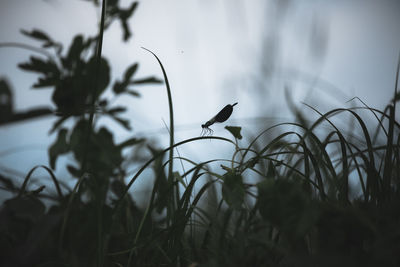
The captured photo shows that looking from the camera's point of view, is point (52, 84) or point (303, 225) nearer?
point (303, 225)

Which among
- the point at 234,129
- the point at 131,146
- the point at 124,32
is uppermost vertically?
the point at 124,32

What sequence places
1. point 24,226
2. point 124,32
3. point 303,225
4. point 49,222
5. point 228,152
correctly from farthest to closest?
1. point 124,32
2. point 228,152
3. point 24,226
4. point 49,222
5. point 303,225

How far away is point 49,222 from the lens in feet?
1.34

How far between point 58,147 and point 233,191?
2.85 feet

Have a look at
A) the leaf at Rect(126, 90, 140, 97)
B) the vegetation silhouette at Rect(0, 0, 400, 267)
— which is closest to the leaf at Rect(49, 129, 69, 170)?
the vegetation silhouette at Rect(0, 0, 400, 267)

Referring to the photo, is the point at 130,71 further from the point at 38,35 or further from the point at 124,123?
the point at 38,35

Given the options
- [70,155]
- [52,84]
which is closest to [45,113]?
[52,84]

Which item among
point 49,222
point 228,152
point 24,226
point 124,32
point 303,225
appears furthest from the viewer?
point 124,32

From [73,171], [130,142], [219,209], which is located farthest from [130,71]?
[219,209]

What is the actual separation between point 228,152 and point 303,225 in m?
0.70

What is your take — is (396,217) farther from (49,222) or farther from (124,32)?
(124,32)

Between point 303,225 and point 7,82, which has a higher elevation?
point 7,82

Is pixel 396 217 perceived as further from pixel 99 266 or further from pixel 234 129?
pixel 99 266

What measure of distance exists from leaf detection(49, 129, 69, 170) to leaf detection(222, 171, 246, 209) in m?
0.82
